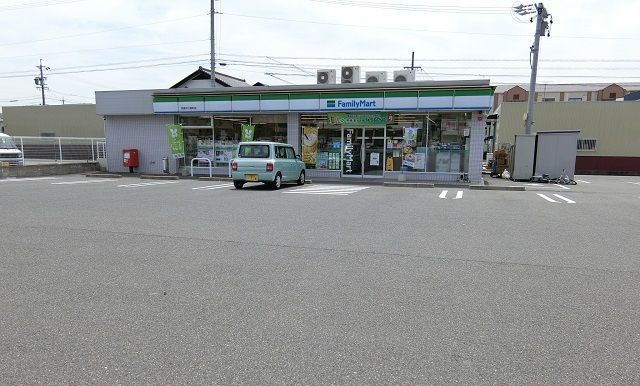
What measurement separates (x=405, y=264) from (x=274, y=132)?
15.8m

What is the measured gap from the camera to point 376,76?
20.9 m

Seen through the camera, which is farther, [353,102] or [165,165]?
[165,165]

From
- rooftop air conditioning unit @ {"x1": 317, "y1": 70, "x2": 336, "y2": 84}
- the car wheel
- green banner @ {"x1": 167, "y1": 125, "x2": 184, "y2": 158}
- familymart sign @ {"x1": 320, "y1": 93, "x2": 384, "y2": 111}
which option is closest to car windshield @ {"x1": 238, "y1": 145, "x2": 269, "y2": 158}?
the car wheel

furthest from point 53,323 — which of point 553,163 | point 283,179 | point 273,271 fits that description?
point 553,163

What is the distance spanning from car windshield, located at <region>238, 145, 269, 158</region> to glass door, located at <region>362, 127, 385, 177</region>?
608cm

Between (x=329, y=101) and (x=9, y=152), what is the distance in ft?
52.1

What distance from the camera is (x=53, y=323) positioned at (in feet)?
11.7

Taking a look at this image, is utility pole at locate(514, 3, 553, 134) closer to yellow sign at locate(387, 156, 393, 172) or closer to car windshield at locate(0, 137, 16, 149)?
yellow sign at locate(387, 156, 393, 172)

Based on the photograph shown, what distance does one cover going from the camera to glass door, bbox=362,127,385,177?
1891cm

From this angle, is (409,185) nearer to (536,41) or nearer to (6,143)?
(536,41)

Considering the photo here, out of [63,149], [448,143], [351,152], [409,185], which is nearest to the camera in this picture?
[409,185]

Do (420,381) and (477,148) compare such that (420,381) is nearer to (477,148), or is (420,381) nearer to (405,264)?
(405,264)

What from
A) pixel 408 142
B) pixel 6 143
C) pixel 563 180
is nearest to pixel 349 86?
pixel 408 142

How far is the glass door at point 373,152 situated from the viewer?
18.9 metres
